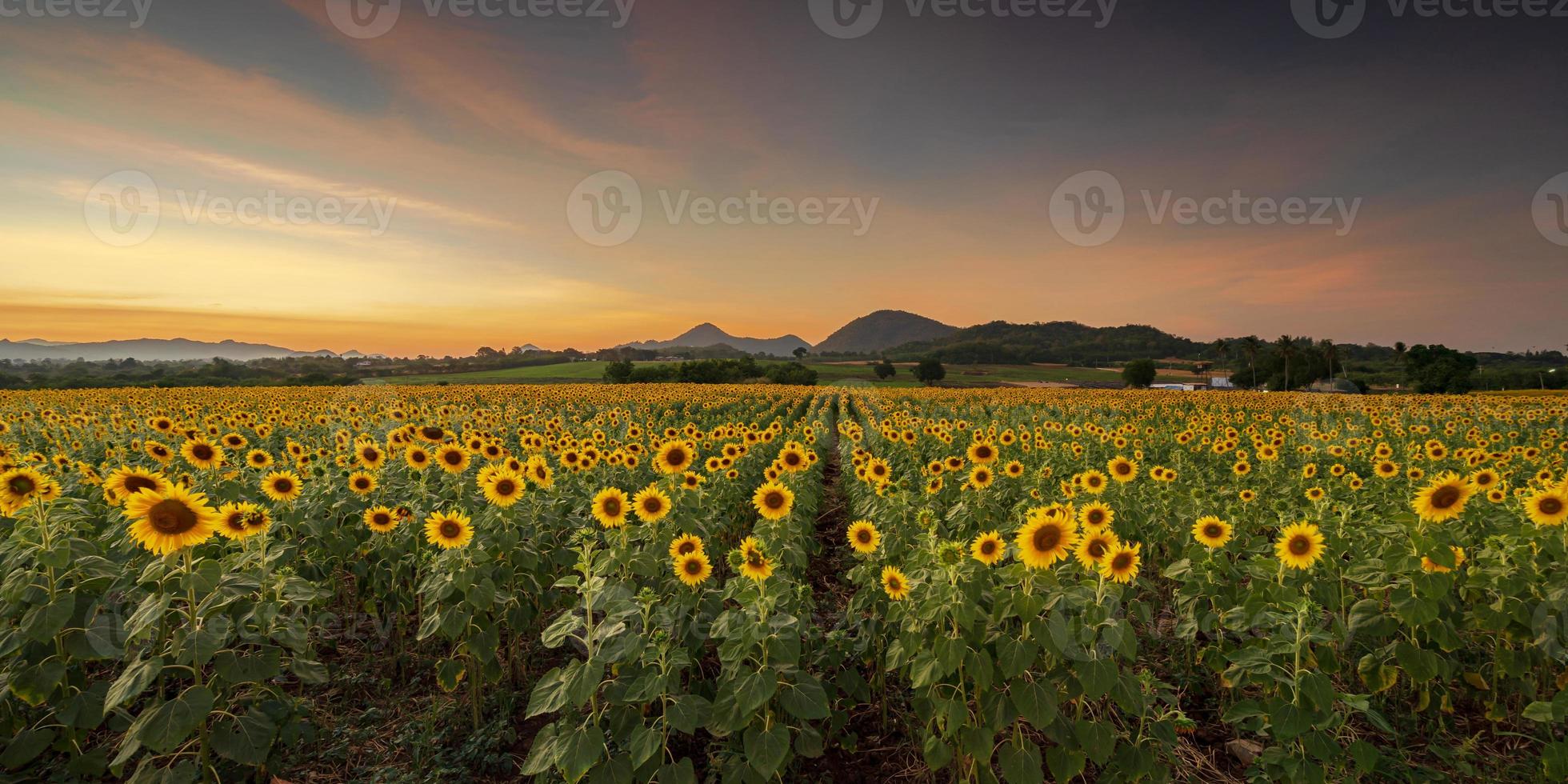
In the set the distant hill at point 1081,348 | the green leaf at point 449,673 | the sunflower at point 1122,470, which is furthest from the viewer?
the distant hill at point 1081,348

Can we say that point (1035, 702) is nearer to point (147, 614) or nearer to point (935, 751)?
point (935, 751)

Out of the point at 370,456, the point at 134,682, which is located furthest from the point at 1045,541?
the point at 370,456

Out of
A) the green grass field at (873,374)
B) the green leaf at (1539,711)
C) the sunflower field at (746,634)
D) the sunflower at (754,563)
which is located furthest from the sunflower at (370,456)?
the green grass field at (873,374)

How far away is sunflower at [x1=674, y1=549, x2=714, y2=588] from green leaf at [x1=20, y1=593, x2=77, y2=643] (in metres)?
3.84

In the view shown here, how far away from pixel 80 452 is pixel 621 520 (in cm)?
1317

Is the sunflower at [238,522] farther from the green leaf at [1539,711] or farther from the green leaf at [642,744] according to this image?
the green leaf at [1539,711]

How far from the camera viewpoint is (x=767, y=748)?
367 cm

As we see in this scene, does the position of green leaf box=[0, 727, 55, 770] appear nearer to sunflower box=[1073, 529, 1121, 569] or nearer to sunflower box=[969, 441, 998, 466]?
sunflower box=[1073, 529, 1121, 569]

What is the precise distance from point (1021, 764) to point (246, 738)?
5072mm

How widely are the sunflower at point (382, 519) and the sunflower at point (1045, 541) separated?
601 centimetres

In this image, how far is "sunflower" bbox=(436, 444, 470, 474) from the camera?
264 inches

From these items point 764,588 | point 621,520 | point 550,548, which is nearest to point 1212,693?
point 764,588

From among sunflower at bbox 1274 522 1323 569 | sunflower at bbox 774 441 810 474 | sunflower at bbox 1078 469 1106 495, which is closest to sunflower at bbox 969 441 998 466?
sunflower at bbox 1078 469 1106 495

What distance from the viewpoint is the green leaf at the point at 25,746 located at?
3.58 meters
